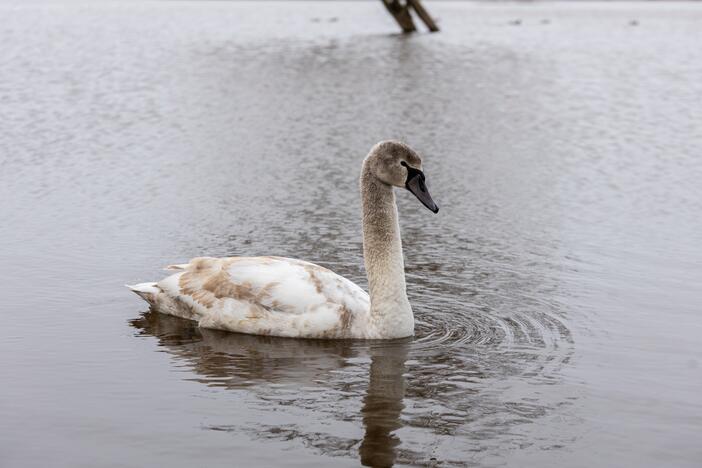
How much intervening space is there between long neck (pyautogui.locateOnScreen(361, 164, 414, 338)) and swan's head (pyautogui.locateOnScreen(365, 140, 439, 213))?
11 cm

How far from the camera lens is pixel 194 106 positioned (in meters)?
22.8

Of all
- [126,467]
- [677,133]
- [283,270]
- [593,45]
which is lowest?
[126,467]

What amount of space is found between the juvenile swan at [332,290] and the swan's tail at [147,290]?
0.93 ft

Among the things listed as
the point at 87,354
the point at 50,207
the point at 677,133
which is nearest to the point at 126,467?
the point at 87,354

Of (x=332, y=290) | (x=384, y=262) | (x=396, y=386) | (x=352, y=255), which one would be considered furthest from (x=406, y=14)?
(x=396, y=386)

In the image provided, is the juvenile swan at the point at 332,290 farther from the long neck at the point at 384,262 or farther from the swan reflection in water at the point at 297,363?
the swan reflection in water at the point at 297,363

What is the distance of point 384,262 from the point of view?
31.4 ft

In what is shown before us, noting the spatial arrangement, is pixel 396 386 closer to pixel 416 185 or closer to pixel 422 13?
pixel 416 185

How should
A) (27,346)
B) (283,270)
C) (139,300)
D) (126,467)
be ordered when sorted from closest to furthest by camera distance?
(126,467), (27,346), (283,270), (139,300)

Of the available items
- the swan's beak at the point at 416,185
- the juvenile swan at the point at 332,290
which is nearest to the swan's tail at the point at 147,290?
the juvenile swan at the point at 332,290

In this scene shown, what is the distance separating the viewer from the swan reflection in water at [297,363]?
741 centimetres

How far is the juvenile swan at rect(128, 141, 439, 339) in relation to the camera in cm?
939

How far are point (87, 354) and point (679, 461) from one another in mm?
4411

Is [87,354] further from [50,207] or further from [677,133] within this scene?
[677,133]
